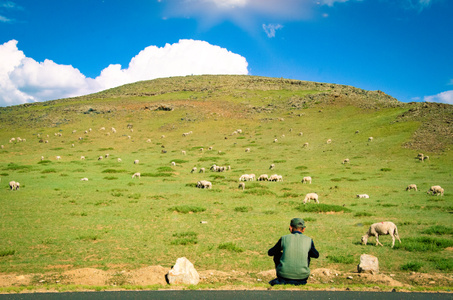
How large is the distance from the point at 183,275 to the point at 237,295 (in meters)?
2.23

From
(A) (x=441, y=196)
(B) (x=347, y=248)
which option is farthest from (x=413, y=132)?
(B) (x=347, y=248)

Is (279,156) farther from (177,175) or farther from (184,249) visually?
(184,249)

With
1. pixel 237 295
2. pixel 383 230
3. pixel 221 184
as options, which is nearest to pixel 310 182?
pixel 221 184

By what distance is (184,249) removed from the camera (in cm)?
1239

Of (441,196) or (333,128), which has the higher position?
(333,128)

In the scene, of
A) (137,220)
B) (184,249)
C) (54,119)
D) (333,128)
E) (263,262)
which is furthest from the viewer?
(54,119)

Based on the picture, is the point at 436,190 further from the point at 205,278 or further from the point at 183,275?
the point at 183,275

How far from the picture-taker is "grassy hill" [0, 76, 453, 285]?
1205cm

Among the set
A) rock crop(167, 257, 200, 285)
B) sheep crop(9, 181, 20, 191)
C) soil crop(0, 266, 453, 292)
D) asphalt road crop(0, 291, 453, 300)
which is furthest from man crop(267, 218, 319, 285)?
sheep crop(9, 181, 20, 191)

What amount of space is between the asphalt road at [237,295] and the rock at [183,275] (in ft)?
4.23

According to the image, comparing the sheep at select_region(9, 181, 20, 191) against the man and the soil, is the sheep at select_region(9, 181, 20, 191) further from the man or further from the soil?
the man

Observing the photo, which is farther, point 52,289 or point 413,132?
→ point 413,132

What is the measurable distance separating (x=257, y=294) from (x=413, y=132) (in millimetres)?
51229

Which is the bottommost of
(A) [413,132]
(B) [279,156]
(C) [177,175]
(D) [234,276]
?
(D) [234,276]
